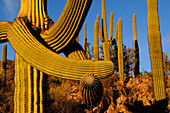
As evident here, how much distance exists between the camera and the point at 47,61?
317 centimetres

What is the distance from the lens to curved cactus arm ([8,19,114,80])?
3027mm

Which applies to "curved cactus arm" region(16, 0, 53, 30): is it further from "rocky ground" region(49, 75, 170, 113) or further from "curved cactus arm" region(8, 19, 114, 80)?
"rocky ground" region(49, 75, 170, 113)

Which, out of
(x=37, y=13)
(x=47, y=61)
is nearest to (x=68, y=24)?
(x=47, y=61)

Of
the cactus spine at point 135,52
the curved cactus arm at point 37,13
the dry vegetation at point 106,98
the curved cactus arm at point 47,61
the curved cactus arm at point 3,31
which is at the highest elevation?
the cactus spine at point 135,52

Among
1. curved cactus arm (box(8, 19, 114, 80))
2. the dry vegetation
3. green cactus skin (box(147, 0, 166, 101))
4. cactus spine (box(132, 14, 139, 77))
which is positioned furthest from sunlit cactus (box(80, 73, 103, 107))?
cactus spine (box(132, 14, 139, 77))

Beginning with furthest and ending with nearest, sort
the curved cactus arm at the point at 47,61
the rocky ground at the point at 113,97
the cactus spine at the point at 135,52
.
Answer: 1. the cactus spine at the point at 135,52
2. the rocky ground at the point at 113,97
3. the curved cactus arm at the point at 47,61

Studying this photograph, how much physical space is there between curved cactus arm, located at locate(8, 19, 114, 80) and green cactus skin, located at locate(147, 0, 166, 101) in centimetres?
148

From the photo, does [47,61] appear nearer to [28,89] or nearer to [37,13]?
[28,89]

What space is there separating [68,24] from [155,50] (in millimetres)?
1797

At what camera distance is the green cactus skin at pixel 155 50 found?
13.7ft

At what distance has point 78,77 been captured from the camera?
10.0 ft

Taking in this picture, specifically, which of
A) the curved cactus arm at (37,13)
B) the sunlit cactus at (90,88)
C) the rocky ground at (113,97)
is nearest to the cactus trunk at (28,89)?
the curved cactus arm at (37,13)

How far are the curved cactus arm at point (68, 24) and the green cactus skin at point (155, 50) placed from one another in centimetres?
Result: 157

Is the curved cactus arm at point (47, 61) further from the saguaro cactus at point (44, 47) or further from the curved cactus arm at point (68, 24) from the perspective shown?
the curved cactus arm at point (68, 24)
